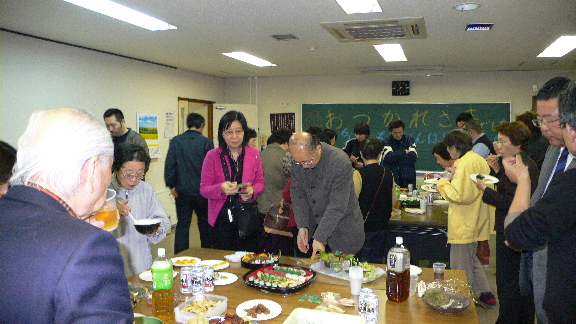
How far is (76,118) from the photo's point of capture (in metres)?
0.94

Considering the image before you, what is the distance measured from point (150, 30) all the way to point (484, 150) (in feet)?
12.3


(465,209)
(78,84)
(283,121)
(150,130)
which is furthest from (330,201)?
(283,121)

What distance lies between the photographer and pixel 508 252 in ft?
9.24

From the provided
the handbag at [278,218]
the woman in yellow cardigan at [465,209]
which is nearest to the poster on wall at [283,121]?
the woman in yellow cardigan at [465,209]

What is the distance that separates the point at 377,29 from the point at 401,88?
373 centimetres

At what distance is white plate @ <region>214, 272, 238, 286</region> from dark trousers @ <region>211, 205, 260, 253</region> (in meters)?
0.95

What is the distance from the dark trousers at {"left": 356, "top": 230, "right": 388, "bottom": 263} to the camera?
11.2ft

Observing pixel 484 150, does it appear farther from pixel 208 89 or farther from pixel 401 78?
pixel 208 89

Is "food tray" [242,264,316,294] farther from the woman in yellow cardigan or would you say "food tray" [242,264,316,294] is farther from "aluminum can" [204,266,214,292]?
the woman in yellow cardigan

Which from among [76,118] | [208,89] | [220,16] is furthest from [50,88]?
[76,118]

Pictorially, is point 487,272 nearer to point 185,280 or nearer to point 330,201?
point 330,201

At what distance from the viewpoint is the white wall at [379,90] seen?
284 inches

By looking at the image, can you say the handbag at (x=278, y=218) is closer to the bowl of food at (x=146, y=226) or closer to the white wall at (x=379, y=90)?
the bowl of food at (x=146, y=226)

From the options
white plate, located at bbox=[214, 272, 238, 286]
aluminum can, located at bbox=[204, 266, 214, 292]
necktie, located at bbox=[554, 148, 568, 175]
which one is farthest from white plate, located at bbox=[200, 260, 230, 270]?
necktie, located at bbox=[554, 148, 568, 175]
